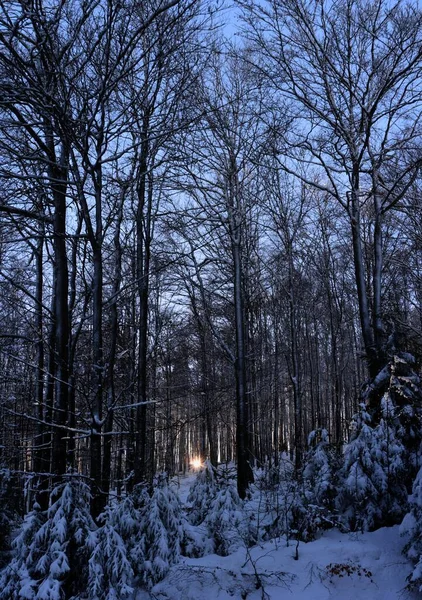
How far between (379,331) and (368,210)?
643 cm

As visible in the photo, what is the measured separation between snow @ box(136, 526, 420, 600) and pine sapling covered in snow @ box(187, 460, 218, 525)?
1754 millimetres

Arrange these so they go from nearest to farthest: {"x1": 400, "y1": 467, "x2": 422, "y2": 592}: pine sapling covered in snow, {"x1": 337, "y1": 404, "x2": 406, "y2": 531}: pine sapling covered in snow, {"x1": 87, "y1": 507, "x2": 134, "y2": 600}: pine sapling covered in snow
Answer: {"x1": 87, "y1": 507, "x2": 134, "y2": 600}: pine sapling covered in snow, {"x1": 400, "y1": 467, "x2": 422, "y2": 592}: pine sapling covered in snow, {"x1": 337, "y1": 404, "x2": 406, "y2": 531}: pine sapling covered in snow

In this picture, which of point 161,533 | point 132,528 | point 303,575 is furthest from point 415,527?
point 132,528

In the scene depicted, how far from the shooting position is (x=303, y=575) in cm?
475

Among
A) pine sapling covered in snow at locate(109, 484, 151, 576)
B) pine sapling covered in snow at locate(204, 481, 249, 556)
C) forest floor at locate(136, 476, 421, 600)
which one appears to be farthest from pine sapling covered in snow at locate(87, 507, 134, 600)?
pine sapling covered in snow at locate(204, 481, 249, 556)

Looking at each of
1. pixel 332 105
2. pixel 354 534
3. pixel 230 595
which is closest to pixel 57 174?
pixel 332 105

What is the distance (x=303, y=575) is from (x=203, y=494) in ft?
9.31

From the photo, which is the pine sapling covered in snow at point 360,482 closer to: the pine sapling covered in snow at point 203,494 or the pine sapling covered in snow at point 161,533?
the pine sapling covered in snow at point 203,494

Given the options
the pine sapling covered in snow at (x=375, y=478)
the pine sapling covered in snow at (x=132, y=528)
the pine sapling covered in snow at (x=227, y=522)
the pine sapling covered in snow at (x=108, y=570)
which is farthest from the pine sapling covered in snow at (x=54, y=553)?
the pine sapling covered in snow at (x=375, y=478)

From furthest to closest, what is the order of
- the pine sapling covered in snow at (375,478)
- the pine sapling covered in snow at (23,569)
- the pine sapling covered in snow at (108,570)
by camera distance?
the pine sapling covered in snow at (375,478) < the pine sapling covered in snow at (108,570) < the pine sapling covered in snow at (23,569)

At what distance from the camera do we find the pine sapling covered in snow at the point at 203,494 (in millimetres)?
7016

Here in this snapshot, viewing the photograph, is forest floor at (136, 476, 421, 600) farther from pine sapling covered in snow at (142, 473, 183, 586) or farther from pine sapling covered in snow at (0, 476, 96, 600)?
pine sapling covered in snow at (0, 476, 96, 600)

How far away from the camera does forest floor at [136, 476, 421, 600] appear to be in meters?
4.41

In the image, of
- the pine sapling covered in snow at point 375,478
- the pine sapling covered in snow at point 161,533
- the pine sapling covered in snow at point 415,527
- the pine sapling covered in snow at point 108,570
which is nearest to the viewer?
the pine sapling covered in snow at point 108,570
